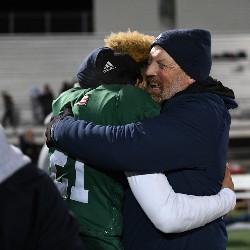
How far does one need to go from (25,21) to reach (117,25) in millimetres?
4193

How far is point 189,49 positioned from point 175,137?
293 mm

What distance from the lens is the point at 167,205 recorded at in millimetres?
Result: 2240

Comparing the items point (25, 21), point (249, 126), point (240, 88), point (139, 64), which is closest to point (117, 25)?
point (25, 21)

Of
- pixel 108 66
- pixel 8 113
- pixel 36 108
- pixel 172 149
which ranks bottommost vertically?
pixel 8 113

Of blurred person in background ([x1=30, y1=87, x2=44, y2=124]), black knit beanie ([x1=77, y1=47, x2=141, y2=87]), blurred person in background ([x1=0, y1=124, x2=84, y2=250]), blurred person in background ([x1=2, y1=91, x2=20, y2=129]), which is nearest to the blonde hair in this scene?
black knit beanie ([x1=77, y1=47, x2=141, y2=87])

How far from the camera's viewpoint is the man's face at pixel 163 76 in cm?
241

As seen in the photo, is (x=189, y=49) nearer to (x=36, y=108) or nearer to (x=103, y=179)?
(x=103, y=179)

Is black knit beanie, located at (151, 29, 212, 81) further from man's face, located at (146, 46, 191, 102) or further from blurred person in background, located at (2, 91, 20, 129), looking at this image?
blurred person in background, located at (2, 91, 20, 129)

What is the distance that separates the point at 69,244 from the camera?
5.22 feet

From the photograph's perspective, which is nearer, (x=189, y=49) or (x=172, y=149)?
(x=172, y=149)

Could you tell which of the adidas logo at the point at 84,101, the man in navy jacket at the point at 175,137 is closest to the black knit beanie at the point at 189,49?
the man in navy jacket at the point at 175,137

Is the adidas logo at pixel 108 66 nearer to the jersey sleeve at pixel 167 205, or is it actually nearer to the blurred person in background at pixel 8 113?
the jersey sleeve at pixel 167 205

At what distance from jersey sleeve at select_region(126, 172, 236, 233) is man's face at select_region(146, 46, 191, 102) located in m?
0.29

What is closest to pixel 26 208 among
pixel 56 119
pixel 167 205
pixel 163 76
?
pixel 167 205
